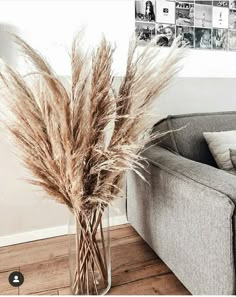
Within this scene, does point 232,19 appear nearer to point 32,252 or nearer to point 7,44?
point 7,44

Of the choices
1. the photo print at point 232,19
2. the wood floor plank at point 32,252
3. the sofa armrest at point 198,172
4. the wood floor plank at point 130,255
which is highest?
the photo print at point 232,19

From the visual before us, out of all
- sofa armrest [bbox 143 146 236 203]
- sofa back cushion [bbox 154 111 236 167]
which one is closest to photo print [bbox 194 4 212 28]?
sofa back cushion [bbox 154 111 236 167]

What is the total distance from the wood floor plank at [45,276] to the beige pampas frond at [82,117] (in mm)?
470

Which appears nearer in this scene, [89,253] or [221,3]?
[89,253]

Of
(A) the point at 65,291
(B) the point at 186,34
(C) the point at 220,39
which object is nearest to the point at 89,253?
(A) the point at 65,291

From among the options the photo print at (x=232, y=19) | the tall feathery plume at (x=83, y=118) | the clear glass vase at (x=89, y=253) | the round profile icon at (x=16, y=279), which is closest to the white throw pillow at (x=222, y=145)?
the tall feathery plume at (x=83, y=118)

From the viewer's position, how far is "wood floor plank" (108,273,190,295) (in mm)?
1186

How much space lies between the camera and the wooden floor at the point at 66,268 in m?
1.21

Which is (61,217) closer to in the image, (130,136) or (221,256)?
(130,136)

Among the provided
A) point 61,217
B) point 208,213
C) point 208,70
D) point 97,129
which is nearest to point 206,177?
point 208,213

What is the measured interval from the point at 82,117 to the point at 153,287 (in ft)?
2.69

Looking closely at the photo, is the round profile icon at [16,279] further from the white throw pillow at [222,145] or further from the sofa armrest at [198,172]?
the white throw pillow at [222,145]

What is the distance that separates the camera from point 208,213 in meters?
0.90

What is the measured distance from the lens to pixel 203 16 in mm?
1807
